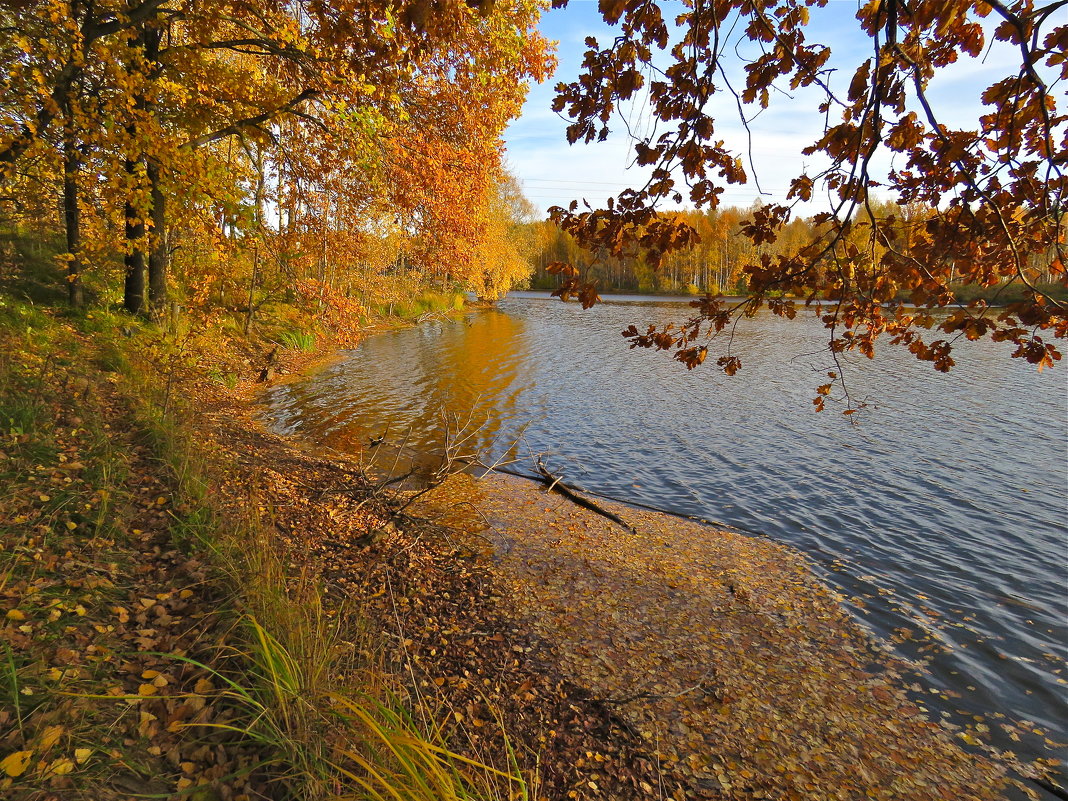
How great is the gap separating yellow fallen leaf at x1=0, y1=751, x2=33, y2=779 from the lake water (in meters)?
6.88

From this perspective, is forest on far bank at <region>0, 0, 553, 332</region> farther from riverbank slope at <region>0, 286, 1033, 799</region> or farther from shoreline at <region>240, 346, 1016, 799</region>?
shoreline at <region>240, 346, 1016, 799</region>

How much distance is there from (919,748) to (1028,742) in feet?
3.73

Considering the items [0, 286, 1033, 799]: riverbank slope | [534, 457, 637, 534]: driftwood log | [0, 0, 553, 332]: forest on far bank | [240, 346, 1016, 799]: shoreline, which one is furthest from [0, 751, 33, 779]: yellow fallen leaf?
[534, 457, 637, 534]: driftwood log

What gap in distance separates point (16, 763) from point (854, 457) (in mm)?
13858

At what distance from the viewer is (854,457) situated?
12.0 m

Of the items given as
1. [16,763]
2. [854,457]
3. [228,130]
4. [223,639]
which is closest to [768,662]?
[223,639]

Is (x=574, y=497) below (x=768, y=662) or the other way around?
the other way around

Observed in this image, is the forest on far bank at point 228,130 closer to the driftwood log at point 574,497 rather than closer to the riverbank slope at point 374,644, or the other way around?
the riverbank slope at point 374,644

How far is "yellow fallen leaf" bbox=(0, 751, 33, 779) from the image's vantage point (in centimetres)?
234

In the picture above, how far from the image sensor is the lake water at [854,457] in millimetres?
6098

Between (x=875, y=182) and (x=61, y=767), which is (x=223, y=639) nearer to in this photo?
(x=61, y=767)

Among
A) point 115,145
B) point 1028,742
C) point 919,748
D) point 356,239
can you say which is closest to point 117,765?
point 919,748

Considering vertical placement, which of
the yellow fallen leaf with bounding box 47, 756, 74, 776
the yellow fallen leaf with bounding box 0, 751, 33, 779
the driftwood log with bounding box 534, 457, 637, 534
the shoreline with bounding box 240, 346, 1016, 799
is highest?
the yellow fallen leaf with bounding box 0, 751, 33, 779

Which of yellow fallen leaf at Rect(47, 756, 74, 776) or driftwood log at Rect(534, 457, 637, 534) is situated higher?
yellow fallen leaf at Rect(47, 756, 74, 776)
